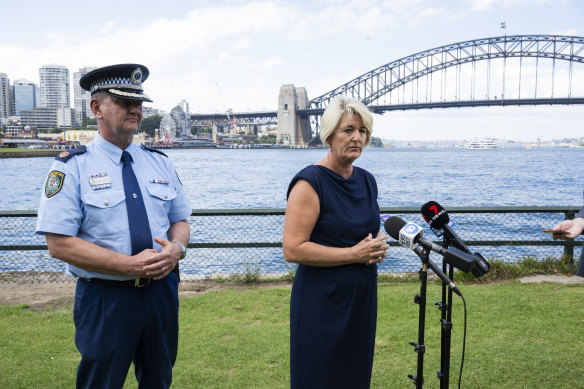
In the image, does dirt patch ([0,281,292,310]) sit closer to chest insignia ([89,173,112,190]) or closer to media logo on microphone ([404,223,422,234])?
chest insignia ([89,173,112,190])

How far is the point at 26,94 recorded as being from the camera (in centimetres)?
18550

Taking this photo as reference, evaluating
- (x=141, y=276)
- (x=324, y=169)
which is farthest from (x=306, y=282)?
(x=141, y=276)

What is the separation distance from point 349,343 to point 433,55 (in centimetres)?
9868

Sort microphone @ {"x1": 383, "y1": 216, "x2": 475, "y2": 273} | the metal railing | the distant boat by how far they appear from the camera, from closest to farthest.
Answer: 1. microphone @ {"x1": 383, "y1": 216, "x2": 475, "y2": 273}
2. the metal railing
3. the distant boat

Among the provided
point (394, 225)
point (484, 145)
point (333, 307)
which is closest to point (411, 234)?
point (394, 225)

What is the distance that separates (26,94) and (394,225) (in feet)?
695

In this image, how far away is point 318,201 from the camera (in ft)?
7.80

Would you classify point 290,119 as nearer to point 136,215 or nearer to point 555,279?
point 555,279

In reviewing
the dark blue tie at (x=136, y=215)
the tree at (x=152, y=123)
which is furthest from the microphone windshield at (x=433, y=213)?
the tree at (x=152, y=123)

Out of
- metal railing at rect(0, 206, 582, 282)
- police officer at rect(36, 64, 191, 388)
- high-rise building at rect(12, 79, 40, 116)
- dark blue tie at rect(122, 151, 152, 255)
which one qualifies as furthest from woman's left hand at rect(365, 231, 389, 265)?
high-rise building at rect(12, 79, 40, 116)

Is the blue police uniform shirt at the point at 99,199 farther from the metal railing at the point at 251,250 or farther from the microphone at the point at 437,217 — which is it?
the metal railing at the point at 251,250

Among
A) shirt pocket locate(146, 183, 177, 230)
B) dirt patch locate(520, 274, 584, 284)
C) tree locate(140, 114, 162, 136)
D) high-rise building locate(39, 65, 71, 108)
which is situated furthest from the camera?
high-rise building locate(39, 65, 71, 108)

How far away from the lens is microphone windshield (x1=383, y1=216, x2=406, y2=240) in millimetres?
2312

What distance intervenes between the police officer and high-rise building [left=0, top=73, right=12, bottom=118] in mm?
183646
